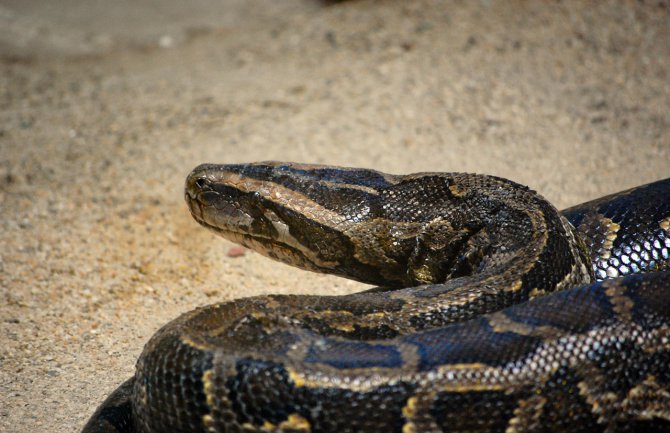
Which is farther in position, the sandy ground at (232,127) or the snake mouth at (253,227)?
the sandy ground at (232,127)

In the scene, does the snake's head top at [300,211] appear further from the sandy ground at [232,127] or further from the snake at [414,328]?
the sandy ground at [232,127]

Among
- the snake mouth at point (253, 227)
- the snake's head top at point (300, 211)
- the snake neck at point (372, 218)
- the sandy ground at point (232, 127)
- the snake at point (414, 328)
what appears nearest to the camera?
the snake at point (414, 328)

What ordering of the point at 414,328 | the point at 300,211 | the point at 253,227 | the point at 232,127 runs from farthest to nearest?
1. the point at 232,127
2. the point at 253,227
3. the point at 300,211
4. the point at 414,328

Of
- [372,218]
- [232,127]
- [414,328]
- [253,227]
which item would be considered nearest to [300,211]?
[253,227]

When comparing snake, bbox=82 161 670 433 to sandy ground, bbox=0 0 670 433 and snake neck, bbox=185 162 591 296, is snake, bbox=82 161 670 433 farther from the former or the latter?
sandy ground, bbox=0 0 670 433

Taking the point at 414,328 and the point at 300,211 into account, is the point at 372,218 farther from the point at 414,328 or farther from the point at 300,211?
the point at 414,328

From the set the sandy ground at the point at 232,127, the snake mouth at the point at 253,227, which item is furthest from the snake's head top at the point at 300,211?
the sandy ground at the point at 232,127

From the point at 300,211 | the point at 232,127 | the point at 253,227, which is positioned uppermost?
the point at 300,211
